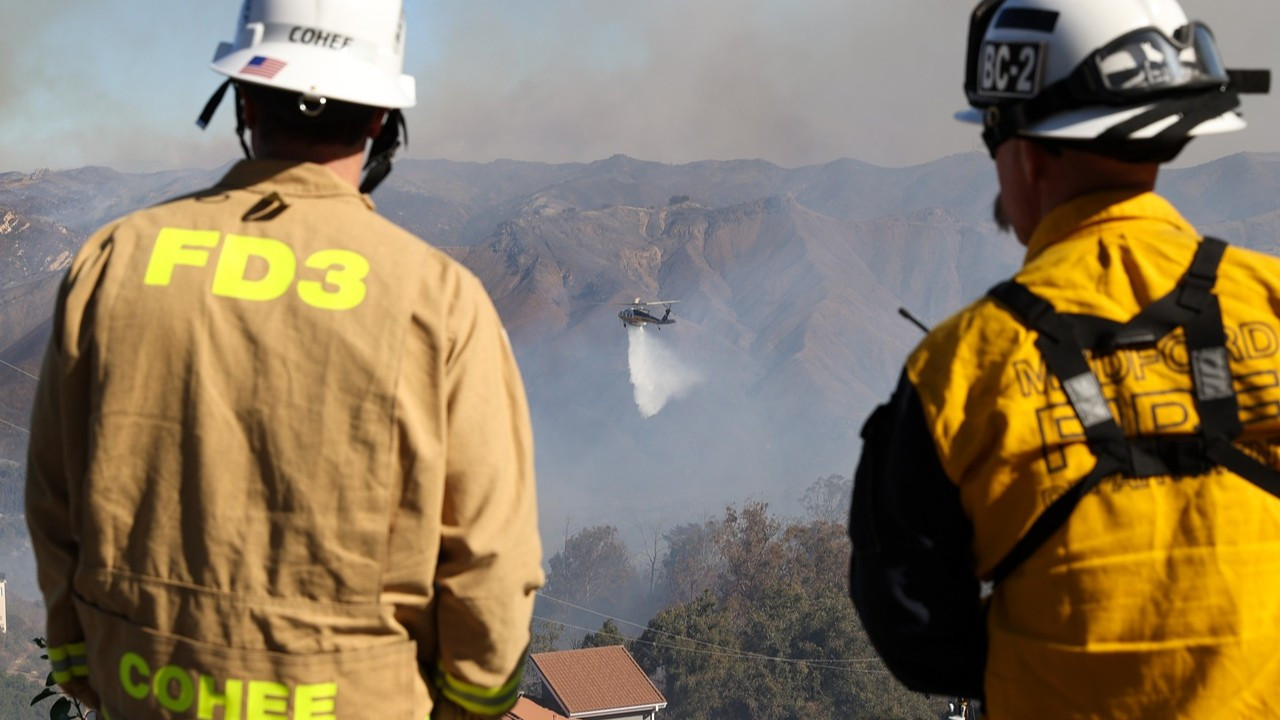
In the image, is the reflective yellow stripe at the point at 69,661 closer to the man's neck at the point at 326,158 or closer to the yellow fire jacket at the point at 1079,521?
the man's neck at the point at 326,158

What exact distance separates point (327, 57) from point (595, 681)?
6254cm

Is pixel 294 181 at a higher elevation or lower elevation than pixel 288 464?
higher

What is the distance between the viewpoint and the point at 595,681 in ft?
207

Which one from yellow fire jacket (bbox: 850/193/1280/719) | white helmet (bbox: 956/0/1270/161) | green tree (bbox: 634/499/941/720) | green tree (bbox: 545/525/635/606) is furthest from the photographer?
green tree (bbox: 545/525/635/606)

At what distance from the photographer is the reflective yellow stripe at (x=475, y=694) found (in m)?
2.77

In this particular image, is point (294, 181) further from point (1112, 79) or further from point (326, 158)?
point (1112, 79)

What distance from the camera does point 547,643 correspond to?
8769 centimetres

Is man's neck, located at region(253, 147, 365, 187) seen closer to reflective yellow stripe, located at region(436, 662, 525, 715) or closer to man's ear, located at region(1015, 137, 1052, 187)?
reflective yellow stripe, located at region(436, 662, 525, 715)

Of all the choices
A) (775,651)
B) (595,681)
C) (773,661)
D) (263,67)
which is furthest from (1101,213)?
(775,651)

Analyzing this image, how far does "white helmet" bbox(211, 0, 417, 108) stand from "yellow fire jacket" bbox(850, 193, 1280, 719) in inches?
58.6

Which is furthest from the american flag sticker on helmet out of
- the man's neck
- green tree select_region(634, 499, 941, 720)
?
green tree select_region(634, 499, 941, 720)

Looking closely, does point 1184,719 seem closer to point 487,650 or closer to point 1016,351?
point 1016,351

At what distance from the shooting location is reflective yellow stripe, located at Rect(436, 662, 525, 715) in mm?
2768

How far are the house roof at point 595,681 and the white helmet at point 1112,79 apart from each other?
59644 mm
